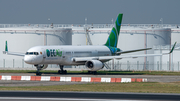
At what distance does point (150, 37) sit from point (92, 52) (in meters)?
22.9

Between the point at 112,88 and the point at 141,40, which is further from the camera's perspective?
the point at 141,40

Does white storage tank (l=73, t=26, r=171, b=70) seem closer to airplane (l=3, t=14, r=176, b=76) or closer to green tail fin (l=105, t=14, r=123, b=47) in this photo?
green tail fin (l=105, t=14, r=123, b=47)

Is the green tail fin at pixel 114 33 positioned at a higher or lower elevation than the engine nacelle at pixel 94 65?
higher

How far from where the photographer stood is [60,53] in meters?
55.5

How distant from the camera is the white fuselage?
5241 centimetres

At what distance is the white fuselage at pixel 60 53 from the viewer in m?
52.4

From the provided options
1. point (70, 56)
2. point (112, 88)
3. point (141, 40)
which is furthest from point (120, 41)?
point (112, 88)

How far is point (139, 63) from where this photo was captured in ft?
256

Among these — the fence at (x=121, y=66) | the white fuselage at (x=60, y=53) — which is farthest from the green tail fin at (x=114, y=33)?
the fence at (x=121, y=66)

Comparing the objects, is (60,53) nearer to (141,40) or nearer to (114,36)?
(114,36)

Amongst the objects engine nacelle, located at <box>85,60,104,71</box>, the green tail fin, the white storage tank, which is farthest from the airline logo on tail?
the white storage tank

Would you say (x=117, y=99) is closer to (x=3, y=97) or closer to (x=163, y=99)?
(x=163, y=99)

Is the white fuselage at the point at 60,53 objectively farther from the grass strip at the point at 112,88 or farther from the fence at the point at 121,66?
the grass strip at the point at 112,88

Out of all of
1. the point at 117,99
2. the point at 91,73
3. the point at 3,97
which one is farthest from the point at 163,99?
the point at 91,73
